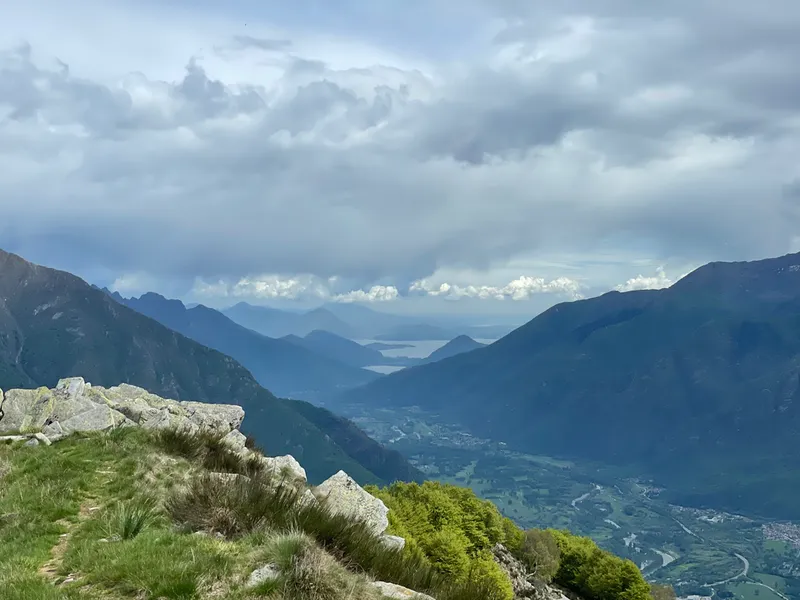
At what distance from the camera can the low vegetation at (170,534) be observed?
914 centimetres

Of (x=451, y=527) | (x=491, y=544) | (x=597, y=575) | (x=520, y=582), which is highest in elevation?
(x=451, y=527)

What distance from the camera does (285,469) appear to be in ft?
86.6

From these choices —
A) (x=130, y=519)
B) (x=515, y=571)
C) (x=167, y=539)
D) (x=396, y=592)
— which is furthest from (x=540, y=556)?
(x=167, y=539)

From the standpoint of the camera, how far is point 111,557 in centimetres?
1052

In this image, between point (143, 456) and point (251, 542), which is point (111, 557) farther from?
point (143, 456)

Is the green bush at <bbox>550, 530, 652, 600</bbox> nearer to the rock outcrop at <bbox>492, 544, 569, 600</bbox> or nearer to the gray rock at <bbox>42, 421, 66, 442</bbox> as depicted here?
the rock outcrop at <bbox>492, 544, 569, 600</bbox>

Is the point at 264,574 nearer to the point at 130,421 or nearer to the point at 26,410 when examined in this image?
the point at 130,421

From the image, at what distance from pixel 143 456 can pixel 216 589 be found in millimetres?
13374

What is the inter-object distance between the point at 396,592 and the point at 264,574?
8.74ft

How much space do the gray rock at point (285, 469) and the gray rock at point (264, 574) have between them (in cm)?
1511

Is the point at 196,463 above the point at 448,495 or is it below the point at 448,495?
above

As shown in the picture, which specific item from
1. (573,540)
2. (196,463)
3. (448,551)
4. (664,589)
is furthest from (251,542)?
(664,589)

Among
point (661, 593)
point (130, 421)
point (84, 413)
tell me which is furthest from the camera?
point (661, 593)

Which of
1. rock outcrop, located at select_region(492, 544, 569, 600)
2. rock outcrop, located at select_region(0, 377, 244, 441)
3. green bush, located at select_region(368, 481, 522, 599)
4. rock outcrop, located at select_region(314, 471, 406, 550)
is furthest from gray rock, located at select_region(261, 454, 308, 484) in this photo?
rock outcrop, located at select_region(492, 544, 569, 600)
